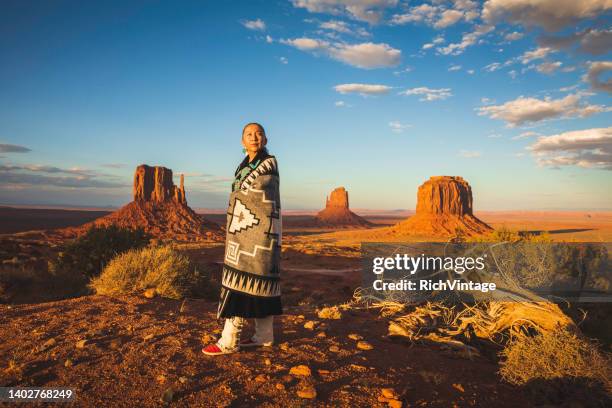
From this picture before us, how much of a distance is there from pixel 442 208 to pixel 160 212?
51.3 metres

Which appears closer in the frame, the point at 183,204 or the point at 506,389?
the point at 506,389

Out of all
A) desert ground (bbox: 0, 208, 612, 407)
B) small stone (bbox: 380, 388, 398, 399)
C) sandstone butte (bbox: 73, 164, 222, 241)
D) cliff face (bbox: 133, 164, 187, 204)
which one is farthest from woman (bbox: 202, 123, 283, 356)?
cliff face (bbox: 133, 164, 187, 204)

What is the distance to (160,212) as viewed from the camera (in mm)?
61312

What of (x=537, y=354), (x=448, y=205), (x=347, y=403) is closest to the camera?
(x=347, y=403)

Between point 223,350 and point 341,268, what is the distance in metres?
18.8

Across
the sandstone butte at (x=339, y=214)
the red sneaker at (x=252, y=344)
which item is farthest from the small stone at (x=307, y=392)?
the sandstone butte at (x=339, y=214)

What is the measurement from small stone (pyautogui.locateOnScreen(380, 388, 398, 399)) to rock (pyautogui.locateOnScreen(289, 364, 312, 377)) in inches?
28.6

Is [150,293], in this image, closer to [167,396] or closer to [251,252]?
[251,252]

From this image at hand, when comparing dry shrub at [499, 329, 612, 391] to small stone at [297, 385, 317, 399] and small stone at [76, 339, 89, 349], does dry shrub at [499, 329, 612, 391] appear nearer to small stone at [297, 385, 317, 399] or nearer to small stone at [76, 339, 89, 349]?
small stone at [297, 385, 317, 399]

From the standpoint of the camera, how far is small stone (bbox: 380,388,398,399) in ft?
10.5

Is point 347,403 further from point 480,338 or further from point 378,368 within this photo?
point 480,338

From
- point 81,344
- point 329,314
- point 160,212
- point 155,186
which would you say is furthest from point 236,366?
point 155,186

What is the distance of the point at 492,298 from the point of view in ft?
22.8

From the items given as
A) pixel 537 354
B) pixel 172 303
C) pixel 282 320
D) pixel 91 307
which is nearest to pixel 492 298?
pixel 537 354
